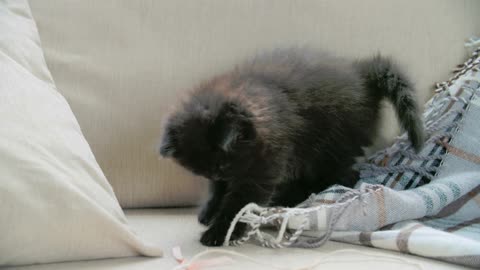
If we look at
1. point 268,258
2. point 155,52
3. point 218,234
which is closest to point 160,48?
point 155,52

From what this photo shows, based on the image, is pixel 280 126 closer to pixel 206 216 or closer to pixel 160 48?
pixel 206 216

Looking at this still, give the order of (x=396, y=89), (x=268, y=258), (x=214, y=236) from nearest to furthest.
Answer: (x=268, y=258) < (x=214, y=236) < (x=396, y=89)

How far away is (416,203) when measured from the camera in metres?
1.22

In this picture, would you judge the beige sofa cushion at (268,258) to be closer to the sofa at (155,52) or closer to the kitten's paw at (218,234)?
the kitten's paw at (218,234)

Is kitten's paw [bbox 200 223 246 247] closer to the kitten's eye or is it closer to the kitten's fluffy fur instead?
the kitten's fluffy fur

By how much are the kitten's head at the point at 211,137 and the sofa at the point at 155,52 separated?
6.4 inches

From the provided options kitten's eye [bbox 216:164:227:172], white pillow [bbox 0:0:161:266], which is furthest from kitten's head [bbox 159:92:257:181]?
white pillow [bbox 0:0:161:266]

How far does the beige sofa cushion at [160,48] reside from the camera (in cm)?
146

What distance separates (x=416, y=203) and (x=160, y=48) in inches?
31.2

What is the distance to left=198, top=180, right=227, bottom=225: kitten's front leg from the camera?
1335 millimetres

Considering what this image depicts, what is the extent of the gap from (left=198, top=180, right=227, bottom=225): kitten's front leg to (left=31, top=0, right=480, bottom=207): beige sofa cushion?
0.10m

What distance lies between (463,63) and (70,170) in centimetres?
123

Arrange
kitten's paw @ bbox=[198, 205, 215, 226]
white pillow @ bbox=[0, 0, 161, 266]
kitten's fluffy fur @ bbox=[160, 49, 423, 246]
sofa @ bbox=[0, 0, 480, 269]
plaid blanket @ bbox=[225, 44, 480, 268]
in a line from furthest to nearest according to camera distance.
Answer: sofa @ bbox=[0, 0, 480, 269] → kitten's paw @ bbox=[198, 205, 215, 226] → kitten's fluffy fur @ bbox=[160, 49, 423, 246] → plaid blanket @ bbox=[225, 44, 480, 268] → white pillow @ bbox=[0, 0, 161, 266]

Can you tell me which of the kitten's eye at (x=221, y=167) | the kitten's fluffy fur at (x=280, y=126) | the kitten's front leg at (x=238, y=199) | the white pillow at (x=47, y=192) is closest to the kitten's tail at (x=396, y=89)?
the kitten's fluffy fur at (x=280, y=126)
